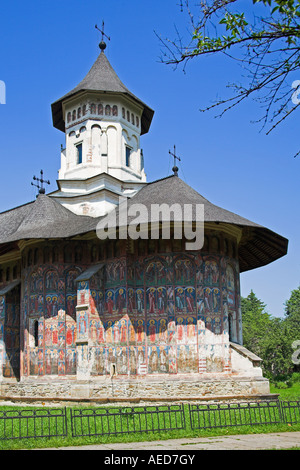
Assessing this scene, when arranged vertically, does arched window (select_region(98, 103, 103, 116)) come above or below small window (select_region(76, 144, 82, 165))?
above

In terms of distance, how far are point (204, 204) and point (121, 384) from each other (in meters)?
6.03

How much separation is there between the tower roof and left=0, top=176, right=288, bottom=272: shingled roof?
5.63m

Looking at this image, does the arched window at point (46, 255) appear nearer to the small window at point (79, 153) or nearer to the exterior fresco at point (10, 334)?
the exterior fresco at point (10, 334)

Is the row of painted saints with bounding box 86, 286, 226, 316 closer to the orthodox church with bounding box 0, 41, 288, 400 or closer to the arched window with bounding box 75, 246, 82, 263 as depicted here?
the orthodox church with bounding box 0, 41, 288, 400

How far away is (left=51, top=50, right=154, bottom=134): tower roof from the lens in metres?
22.7

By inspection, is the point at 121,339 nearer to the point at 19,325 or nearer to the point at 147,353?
the point at 147,353

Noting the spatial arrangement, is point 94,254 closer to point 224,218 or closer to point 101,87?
point 224,218

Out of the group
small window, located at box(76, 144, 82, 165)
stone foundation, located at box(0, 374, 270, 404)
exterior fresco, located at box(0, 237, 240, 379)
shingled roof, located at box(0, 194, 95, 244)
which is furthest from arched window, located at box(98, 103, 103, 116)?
stone foundation, located at box(0, 374, 270, 404)

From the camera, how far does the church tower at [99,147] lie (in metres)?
21.7

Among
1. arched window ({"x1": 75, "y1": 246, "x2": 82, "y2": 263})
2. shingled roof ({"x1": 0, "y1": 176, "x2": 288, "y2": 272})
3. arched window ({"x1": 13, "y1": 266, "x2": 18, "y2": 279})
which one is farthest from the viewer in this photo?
arched window ({"x1": 13, "y1": 266, "x2": 18, "y2": 279})

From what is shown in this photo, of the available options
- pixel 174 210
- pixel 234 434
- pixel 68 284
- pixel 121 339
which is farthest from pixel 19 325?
pixel 234 434

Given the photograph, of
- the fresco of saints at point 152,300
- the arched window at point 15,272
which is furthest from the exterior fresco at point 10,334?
the fresco of saints at point 152,300

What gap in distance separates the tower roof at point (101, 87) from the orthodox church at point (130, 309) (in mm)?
5971

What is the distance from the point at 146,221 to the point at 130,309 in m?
2.89
